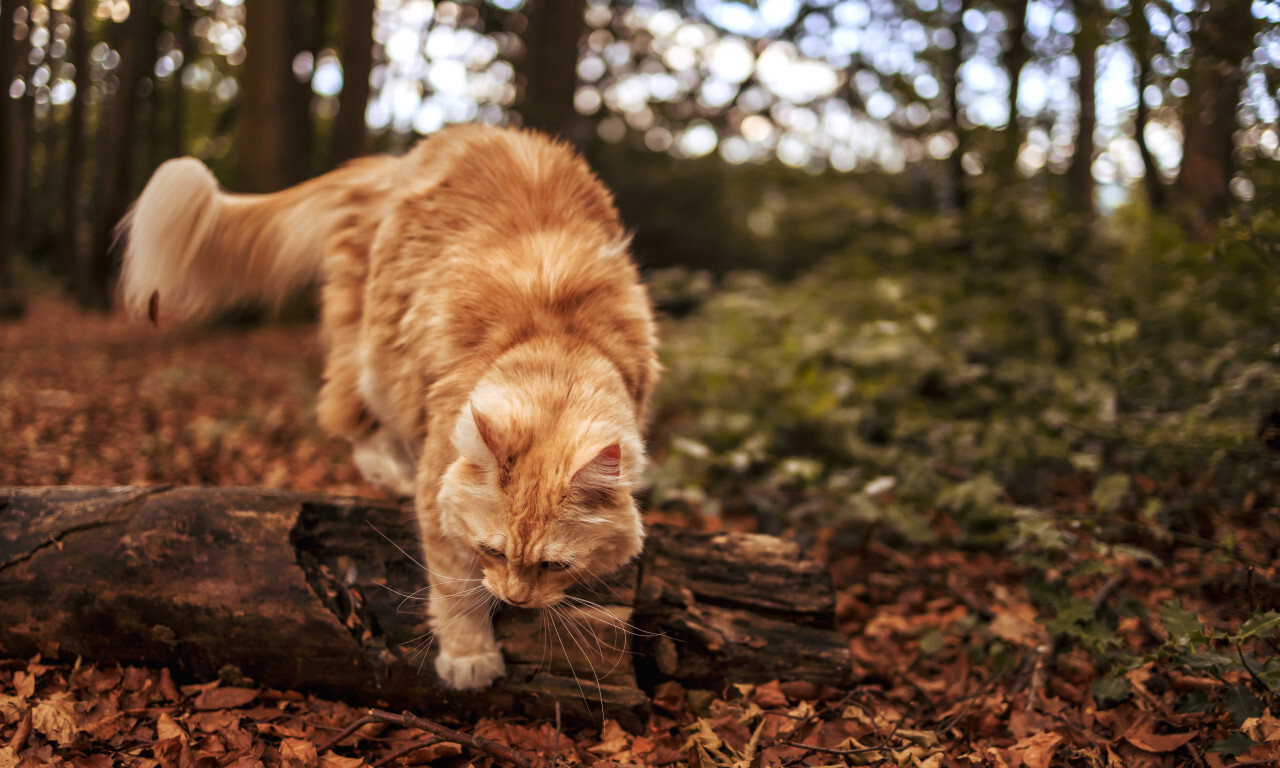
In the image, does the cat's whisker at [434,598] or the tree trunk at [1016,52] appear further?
the tree trunk at [1016,52]

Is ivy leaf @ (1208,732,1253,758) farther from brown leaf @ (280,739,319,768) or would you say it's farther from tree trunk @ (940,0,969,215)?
tree trunk @ (940,0,969,215)

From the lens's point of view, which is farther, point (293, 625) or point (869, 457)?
point (869, 457)

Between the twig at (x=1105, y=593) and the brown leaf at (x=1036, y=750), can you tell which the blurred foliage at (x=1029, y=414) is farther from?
the brown leaf at (x=1036, y=750)

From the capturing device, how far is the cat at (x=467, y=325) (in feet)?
7.38

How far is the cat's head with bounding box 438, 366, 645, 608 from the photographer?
2.17 meters

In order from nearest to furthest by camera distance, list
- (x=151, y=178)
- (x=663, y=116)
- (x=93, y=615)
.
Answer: (x=93, y=615)
(x=151, y=178)
(x=663, y=116)

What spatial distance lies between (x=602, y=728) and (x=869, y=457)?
2.36 m

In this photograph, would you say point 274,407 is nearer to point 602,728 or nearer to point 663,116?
point 602,728

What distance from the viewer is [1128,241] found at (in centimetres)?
685

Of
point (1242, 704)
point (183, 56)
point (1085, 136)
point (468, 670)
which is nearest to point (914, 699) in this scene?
point (1242, 704)

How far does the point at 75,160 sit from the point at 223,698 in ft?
54.6

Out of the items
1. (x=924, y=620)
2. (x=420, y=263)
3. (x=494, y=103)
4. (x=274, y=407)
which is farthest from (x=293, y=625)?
(x=494, y=103)

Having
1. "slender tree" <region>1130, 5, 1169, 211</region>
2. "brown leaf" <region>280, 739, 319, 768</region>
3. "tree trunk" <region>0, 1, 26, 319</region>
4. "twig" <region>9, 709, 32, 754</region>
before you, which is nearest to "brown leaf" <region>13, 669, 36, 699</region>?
"twig" <region>9, 709, 32, 754</region>

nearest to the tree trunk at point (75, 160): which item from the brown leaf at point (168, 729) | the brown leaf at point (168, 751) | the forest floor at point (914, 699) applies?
the forest floor at point (914, 699)
